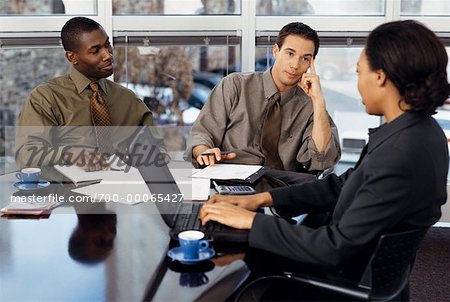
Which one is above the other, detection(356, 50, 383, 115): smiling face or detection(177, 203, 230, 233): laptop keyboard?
detection(356, 50, 383, 115): smiling face

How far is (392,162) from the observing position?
130 cm

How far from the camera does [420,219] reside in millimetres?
1353

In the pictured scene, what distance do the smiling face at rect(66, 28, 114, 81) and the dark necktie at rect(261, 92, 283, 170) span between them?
0.78m

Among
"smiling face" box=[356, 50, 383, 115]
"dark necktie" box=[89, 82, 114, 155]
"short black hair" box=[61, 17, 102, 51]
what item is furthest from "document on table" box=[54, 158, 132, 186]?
"smiling face" box=[356, 50, 383, 115]

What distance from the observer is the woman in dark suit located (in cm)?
130

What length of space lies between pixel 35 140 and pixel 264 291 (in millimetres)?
1359

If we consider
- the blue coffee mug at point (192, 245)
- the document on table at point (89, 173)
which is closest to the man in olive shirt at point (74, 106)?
the document on table at point (89, 173)

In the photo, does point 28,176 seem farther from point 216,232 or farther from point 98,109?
point 216,232

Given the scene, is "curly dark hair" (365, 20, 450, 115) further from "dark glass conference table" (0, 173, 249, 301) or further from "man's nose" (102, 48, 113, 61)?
"man's nose" (102, 48, 113, 61)

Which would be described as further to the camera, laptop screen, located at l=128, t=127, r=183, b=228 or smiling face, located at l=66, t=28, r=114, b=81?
smiling face, located at l=66, t=28, r=114, b=81

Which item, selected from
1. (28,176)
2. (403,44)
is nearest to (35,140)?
(28,176)

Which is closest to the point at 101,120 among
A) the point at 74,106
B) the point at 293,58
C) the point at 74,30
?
the point at 74,106

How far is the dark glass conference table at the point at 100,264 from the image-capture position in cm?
121

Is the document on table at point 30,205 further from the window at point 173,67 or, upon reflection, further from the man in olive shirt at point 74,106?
the window at point 173,67
